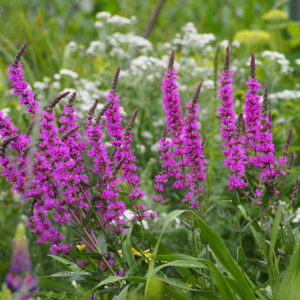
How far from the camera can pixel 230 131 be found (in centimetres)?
167

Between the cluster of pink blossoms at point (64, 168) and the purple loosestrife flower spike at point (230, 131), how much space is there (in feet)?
1.03

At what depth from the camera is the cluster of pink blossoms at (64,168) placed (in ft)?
4.74

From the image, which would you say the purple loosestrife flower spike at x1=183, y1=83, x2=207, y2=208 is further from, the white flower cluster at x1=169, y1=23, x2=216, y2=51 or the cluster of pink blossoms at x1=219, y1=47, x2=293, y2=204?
the white flower cluster at x1=169, y1=23, x2=216, y2=51

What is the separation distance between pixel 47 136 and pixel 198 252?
74 centimetres

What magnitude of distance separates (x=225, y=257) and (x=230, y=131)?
43 centimetres

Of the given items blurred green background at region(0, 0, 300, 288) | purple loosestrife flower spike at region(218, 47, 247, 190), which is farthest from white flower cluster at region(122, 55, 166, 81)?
purple loosestrife flower spike at region(218, 47, 247, 190)

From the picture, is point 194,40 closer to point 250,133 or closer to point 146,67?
point 146,67

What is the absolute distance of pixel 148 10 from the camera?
27.5 ft

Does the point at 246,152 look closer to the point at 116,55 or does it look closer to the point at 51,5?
the point at 116,55

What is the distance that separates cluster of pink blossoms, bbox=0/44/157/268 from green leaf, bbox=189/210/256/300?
0.26 m

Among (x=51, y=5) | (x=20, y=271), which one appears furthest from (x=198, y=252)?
(x=51, y=5)

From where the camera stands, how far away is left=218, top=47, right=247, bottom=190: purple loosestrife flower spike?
5.33ft

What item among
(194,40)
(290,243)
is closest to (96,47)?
(194,40)

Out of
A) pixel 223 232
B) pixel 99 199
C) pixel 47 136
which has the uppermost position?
pixel 47 136
